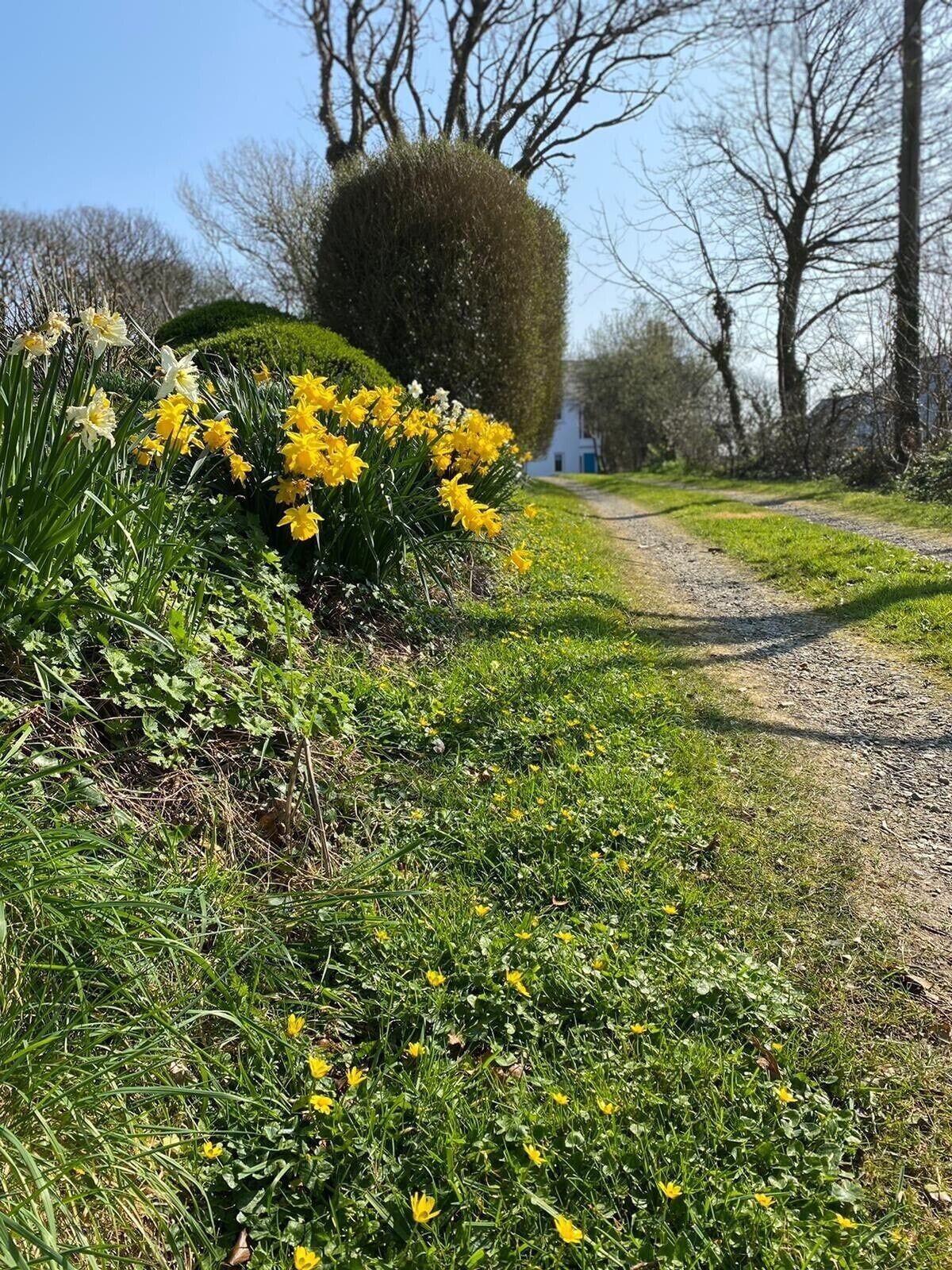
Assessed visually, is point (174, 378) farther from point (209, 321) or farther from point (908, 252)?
point (908, 252)

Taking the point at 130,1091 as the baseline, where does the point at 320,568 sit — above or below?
above

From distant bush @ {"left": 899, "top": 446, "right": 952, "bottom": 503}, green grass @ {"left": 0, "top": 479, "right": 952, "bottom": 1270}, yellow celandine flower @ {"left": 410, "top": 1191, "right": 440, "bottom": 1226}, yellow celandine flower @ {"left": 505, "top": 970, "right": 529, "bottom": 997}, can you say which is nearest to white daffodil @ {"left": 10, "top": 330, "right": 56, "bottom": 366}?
green grass @ {"left": 0, "top": 479, "right": 952, "bottom": 1270}

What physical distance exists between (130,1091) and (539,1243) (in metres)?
0.82

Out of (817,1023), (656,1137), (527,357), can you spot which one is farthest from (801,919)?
(527,357)

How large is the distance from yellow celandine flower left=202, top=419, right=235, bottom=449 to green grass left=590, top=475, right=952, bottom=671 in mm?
4019

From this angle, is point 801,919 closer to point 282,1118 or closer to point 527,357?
point 282,1118

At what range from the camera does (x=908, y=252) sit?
1227 centimetres

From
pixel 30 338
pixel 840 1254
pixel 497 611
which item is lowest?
pixel 840 1254

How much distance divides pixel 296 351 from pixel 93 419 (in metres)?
4.13

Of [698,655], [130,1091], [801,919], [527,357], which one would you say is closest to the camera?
[130,1091]

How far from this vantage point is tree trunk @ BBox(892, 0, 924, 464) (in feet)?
38.5

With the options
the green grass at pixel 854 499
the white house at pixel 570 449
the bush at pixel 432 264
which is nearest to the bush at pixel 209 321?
the bush at pixel 432 264

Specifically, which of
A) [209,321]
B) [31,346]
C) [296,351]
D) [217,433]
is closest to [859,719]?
[217,433]

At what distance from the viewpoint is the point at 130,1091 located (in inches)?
54.7
